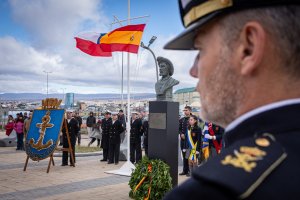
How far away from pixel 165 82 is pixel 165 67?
0.37 meters

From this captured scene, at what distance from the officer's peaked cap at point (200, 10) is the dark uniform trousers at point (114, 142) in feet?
35.3

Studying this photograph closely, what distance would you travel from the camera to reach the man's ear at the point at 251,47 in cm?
85

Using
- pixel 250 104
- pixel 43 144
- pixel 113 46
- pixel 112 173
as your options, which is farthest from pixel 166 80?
pixel 250 104

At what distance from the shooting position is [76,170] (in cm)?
1016

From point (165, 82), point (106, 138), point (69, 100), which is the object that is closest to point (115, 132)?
point (106, 138)

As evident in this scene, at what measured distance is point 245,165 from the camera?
76 cm

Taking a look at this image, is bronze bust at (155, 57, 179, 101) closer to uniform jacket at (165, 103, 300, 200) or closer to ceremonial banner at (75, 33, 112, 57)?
ceremonial banner at (75, 33, 112, 57)

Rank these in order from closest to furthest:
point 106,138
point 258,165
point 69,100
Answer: point 258,165 → point 106,138 → point 69,100

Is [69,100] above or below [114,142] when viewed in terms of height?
above

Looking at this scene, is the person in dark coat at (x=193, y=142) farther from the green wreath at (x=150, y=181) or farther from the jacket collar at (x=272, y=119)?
the jacket collar at (x=272, y=119)

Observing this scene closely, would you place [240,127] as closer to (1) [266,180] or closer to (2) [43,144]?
(1) [266,180]

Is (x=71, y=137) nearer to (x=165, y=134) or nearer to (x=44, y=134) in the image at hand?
(x=44, y=134)

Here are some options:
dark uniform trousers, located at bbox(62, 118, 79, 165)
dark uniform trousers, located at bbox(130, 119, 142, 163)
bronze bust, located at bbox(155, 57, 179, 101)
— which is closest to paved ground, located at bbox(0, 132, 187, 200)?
dark uniform trousers, located at bbox(62, 118, 79, 165)

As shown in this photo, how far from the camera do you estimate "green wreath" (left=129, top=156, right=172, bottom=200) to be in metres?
6.05
